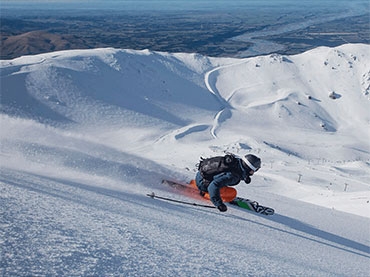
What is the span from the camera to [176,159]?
823 inches

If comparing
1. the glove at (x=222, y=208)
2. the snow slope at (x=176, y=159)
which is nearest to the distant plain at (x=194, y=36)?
the snow slope at (x=176, y=159)

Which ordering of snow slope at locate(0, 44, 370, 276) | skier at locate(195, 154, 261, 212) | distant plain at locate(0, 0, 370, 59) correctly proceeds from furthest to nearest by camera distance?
1. distant plain at locate(0, 0, 370, 59)
2. skier at locate(195, 154, 261, 212)
3. snow slope at locate(0, 44, 370, 276)

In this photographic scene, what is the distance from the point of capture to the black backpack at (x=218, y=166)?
6234 millimetres

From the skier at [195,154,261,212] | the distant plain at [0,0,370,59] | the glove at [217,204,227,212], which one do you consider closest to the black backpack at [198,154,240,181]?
the skier at [195,154,261,212]

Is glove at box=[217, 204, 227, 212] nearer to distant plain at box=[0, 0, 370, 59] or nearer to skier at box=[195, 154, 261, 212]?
skier at box=[195, 154, 261, 212]

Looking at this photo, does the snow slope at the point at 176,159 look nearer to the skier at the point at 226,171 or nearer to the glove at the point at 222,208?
the glove at the point at 222,208

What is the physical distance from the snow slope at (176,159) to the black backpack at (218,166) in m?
0.55

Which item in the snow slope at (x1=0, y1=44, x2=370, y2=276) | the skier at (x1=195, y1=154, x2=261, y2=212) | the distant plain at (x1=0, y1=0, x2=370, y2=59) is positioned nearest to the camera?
the snow slope at (x1=0, y1=44, x2=370, y2=276)

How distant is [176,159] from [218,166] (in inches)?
573

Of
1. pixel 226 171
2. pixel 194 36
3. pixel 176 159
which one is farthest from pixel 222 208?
pixel 194 36

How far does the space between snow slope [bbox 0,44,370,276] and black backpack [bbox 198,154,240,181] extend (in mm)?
553

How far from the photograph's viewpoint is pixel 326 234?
6.53m

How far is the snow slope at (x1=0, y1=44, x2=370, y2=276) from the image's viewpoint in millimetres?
3592

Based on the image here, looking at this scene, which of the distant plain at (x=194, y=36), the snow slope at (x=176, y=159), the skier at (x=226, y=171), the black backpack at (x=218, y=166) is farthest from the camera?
the distant plain at (x=194, y=36)
